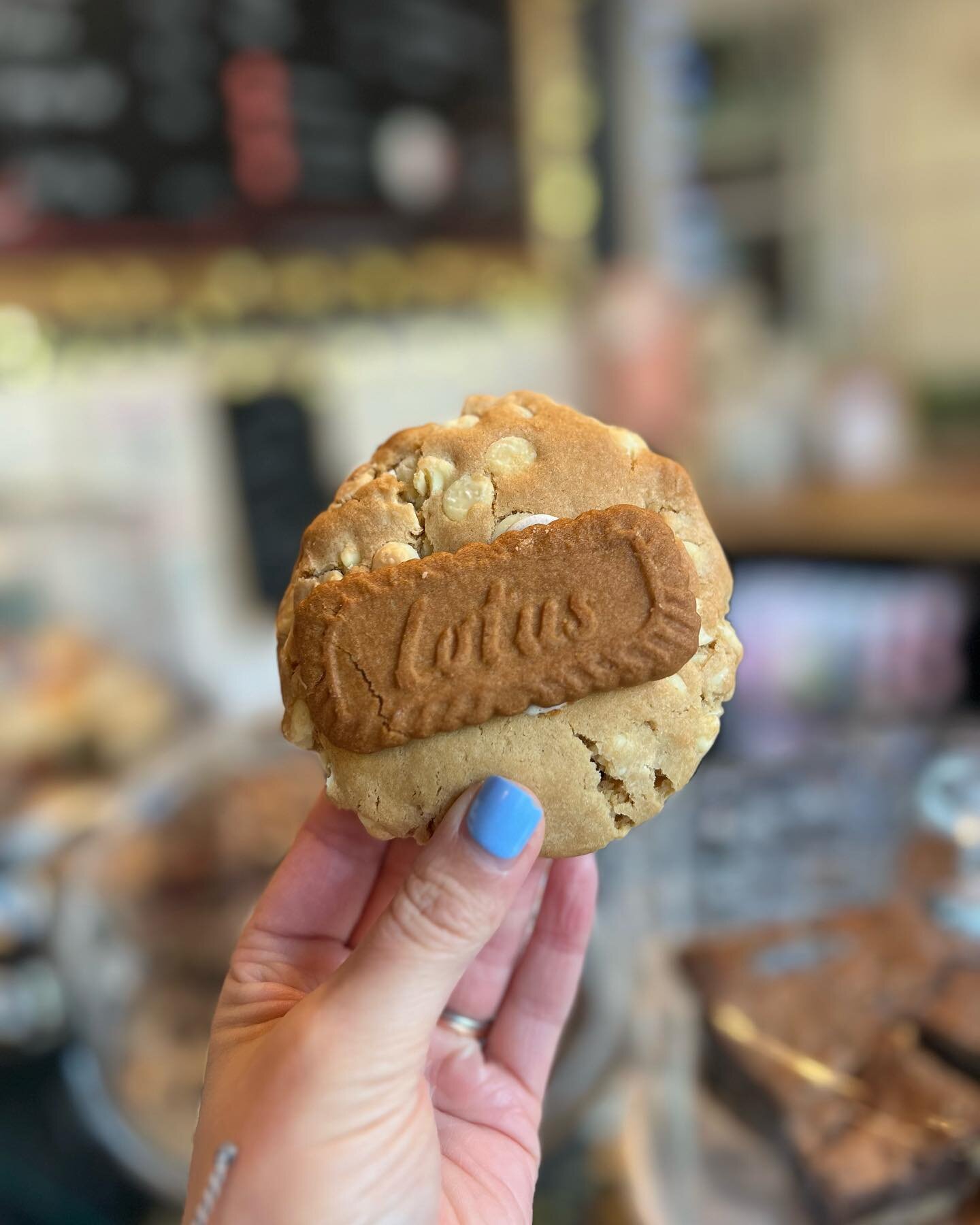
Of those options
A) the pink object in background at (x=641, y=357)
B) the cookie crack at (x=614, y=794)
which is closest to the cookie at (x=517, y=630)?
the cookie crack at (x=614, y=794)

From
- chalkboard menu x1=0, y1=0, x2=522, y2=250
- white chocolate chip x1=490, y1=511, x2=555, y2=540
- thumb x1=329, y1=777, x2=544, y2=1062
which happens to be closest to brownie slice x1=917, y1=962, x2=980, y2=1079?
thumb x1=329, y1=777, x2=544, y2=1062

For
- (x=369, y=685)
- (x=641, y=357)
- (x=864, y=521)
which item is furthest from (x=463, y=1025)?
(x=641, y=357)

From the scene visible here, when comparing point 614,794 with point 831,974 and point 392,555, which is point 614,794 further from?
point 831,974

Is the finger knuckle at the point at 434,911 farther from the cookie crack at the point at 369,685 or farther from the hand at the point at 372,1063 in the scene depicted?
the cookie crack at the point at 369,685

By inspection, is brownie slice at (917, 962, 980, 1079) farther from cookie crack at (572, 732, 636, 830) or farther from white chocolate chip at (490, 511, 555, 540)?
white chocolate chip at (490, 511, 555, 540)

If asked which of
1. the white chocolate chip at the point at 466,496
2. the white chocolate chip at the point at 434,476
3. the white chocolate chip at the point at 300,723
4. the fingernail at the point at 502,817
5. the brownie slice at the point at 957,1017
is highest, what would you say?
the white chocolate chip at the point at 434,476

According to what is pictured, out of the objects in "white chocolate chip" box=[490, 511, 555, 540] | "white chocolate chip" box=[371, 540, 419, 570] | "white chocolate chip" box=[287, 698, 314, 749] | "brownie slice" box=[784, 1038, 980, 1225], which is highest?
"white chocolate chip" box=[490, 511, 555, 540]
